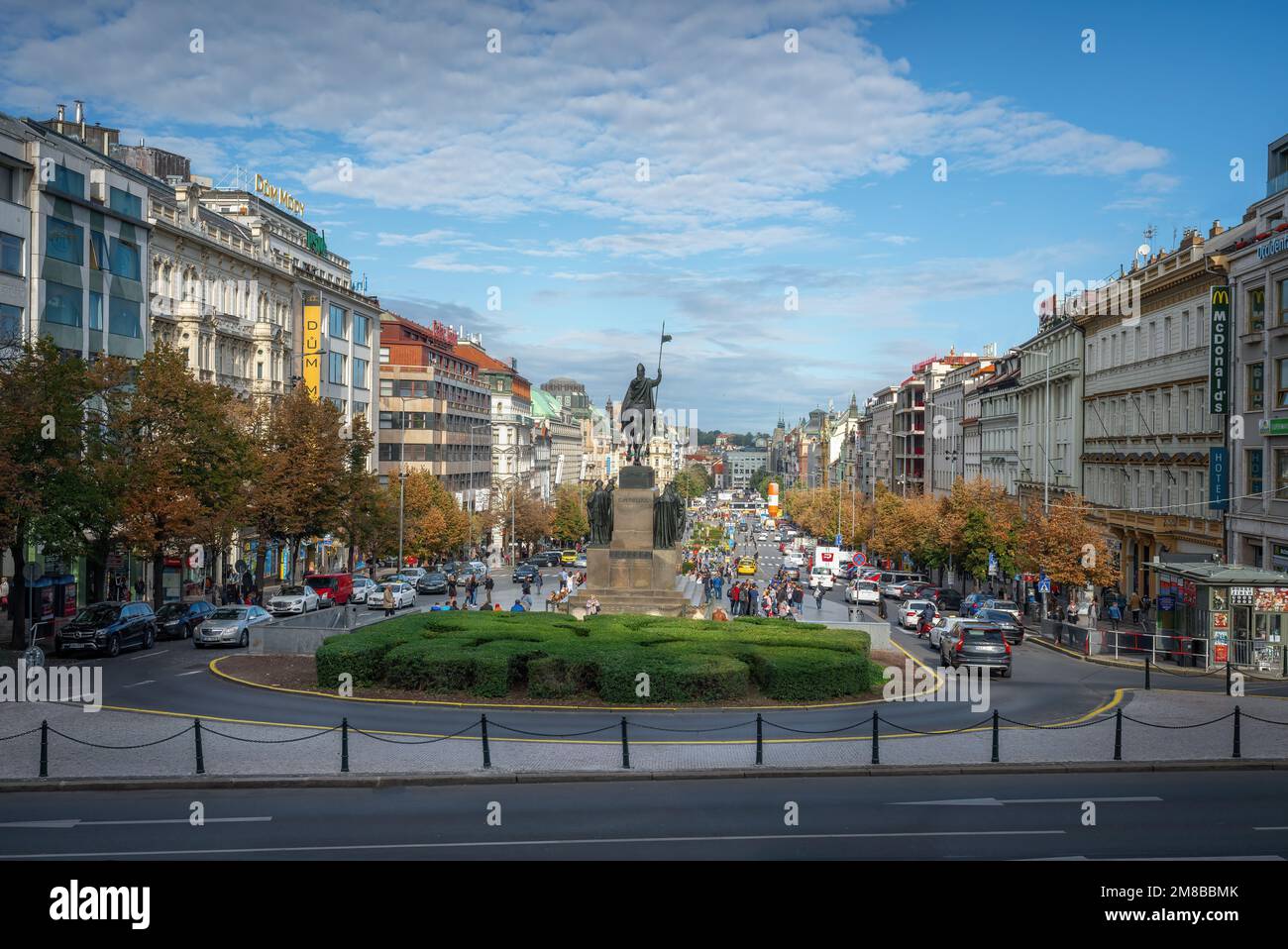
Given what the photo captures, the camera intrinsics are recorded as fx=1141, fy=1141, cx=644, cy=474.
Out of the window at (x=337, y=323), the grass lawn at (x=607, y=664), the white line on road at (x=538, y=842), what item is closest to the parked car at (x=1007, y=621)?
the grass lawn at (x=607, y=664)

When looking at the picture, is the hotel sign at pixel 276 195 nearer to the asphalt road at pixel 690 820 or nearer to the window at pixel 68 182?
the window at pixel 68 182

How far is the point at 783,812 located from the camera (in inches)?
592

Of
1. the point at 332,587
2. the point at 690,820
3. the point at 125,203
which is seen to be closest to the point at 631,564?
the point at 332,587

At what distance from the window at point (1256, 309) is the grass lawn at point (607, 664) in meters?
25.1

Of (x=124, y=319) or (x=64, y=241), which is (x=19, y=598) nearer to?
(x=64, y=241)

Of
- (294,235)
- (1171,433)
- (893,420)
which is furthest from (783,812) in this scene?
(893,420)

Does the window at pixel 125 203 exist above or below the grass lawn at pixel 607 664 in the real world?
above

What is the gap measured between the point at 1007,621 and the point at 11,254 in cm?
3957

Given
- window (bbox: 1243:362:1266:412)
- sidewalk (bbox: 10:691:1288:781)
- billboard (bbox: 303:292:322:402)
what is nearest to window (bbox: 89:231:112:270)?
billboard (bbox: 303:292:322:402)

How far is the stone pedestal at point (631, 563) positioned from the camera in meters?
35.8

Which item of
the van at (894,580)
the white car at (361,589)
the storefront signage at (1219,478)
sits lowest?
the van at (894,580)

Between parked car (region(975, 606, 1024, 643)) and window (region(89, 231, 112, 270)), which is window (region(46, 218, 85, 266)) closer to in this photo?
window (region(89, 231, 112, 270))

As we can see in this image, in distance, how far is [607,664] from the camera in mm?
23750

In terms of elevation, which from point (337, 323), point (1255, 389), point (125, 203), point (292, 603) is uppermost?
point (125, 203)
